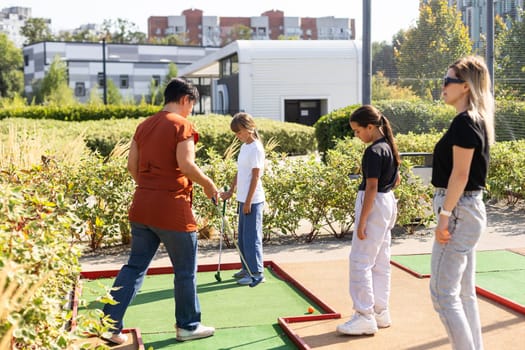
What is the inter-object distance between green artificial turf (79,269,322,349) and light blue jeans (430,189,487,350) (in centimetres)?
141

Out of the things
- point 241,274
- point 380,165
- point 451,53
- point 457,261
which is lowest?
point 241,274

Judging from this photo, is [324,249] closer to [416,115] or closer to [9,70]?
[416,115]

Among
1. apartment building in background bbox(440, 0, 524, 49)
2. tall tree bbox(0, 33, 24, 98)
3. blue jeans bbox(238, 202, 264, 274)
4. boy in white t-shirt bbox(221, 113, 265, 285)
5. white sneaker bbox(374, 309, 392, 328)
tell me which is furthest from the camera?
tall tree bbox(0, 33, 24, 98)

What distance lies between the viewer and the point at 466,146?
4.04 m

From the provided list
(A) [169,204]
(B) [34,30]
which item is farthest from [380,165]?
(B) [34,30]

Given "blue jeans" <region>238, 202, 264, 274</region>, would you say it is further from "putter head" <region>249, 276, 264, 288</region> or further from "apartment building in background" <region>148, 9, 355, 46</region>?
Result: "apartment building in background" <region>148, 9, 355, 46</region>

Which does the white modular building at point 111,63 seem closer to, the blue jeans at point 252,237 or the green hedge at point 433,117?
the green hedge at point 433,117

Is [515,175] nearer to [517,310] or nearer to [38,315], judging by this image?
[517,310]

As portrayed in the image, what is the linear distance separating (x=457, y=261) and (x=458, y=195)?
40 centimetres

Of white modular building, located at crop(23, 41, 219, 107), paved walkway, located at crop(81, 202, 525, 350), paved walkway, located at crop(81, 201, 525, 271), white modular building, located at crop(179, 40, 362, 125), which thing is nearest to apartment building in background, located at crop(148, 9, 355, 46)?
white modular building, located at crop(23, 41, 219, 107)

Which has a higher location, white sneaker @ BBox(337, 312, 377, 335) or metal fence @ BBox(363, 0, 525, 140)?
metal fence @ BBox(363, 0, 525, 140)

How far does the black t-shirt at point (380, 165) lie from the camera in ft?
16.6

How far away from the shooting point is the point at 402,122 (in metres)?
15.8

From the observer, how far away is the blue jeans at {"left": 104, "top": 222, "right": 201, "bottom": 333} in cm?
520
